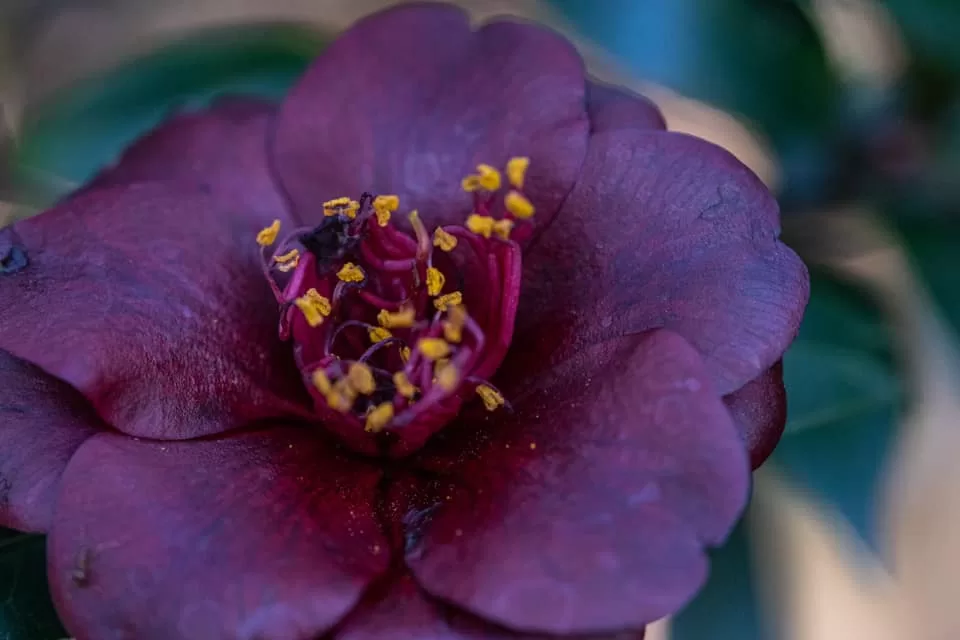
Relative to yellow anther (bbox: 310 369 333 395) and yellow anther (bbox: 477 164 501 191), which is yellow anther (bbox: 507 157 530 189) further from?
yellow anther (bbox: 310 369 333 395)

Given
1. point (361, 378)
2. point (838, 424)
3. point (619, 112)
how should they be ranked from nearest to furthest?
point (361, 378) → point (619, 112) → point (838, 424)

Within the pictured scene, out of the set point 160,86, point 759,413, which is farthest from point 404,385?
point 160,86

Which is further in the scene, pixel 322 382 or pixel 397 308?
pixel 397 308

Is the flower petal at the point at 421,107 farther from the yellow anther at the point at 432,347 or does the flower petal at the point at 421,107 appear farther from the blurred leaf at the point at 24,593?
the blurred leaf at the point at 24,593

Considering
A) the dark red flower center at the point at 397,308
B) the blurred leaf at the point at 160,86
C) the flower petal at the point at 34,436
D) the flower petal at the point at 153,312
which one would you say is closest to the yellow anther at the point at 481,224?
the dark red flower center at the point at 397,308

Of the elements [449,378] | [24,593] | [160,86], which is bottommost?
[24,593]

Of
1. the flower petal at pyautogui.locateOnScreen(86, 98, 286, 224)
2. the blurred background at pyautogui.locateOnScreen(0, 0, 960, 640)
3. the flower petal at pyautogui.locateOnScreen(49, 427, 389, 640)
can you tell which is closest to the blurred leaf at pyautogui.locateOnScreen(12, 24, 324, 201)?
the blurred background at pyautogui.locateOnScreen(0, 0, 960, 640)

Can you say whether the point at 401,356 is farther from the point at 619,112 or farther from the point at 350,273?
the point at 619,112
